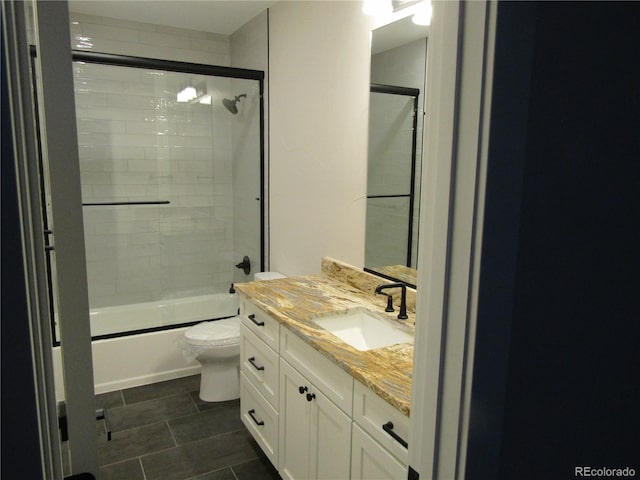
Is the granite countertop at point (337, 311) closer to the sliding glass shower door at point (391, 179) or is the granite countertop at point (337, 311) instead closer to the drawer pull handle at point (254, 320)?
the drawer pull handle at point (254, 320)

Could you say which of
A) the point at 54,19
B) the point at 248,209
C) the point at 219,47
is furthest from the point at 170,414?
the point at 219,47

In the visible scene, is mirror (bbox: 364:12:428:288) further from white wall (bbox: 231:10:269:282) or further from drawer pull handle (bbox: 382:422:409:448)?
white wall (bbox: 231:10:269:282)

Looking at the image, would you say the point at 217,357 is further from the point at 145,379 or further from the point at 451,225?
the point at 451,225

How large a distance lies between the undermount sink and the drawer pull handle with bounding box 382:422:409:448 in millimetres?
570

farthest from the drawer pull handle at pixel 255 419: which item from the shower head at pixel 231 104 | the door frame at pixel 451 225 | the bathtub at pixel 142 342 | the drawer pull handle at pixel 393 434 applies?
the shower head at pixel 231 104

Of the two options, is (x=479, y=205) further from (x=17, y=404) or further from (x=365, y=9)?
(x=365, y=9)

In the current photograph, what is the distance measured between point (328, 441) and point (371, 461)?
0.94 feet

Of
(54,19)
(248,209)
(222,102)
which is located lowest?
(248,209)

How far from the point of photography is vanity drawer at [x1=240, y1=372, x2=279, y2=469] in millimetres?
2180

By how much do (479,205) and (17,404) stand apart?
0.69 meters

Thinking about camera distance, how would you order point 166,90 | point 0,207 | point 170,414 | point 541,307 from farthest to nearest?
point 166,90, point 170,414, point 541,307, point 0,207

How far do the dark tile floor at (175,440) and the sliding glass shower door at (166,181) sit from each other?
619 mm

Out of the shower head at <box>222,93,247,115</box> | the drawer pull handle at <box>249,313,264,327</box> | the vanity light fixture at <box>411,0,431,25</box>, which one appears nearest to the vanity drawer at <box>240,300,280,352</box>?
the drawer pull handle at <box>249,313,264,327</box>

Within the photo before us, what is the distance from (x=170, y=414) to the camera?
2.85m
